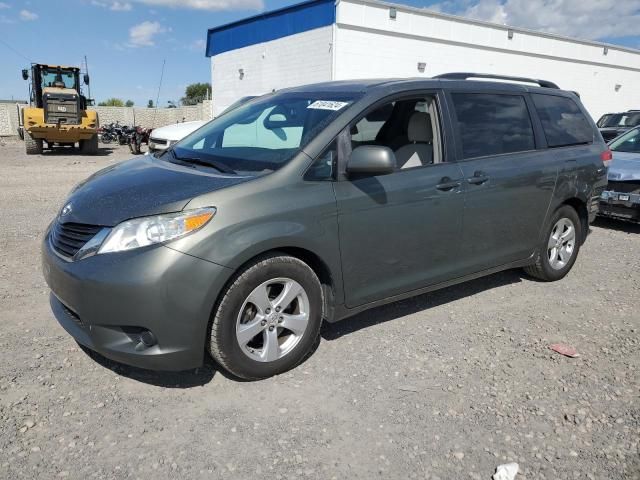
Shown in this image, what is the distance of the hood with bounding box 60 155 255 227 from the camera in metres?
2.91

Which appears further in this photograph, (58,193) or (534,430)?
(58,193)

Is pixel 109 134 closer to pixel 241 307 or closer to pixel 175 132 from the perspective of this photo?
pixel 175 132

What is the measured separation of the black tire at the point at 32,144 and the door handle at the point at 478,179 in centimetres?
1828

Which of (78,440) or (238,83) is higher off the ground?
(238,83)

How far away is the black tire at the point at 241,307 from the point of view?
295 centimetres

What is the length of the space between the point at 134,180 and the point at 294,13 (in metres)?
17.5

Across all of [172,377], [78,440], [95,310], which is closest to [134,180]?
[95,310]

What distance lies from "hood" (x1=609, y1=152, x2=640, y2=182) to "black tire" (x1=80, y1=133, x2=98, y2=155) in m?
16.7

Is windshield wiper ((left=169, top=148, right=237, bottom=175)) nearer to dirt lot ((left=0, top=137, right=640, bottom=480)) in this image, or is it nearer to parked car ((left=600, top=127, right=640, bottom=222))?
dirt lot ((left=0, top=137, right=640, bottom=480))

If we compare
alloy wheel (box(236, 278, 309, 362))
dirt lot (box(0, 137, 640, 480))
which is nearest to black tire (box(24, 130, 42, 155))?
dirt lot (box(0, 137, 640, 480))

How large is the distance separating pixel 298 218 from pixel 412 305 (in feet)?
5.93

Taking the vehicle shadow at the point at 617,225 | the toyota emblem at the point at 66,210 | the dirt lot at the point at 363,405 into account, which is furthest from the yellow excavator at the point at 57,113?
the toyota emblem at the point at 66,210

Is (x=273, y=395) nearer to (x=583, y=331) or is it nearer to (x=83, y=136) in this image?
(x=583, y=331)

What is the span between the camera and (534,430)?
2.85 m
